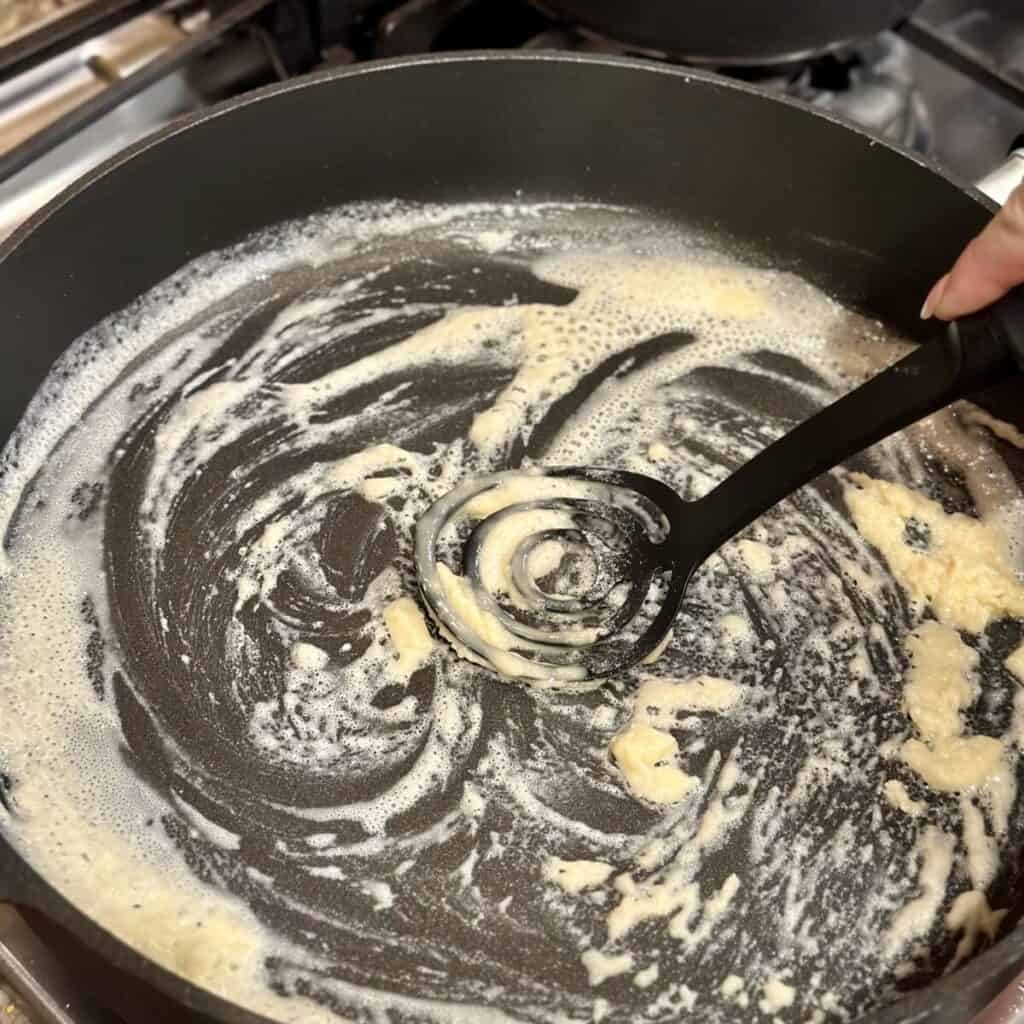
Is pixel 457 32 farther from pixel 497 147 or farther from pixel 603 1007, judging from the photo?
pixel 603 1007

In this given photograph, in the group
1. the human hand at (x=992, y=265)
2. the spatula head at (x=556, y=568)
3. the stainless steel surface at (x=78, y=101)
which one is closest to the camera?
the human hand at (x=992, y=265)

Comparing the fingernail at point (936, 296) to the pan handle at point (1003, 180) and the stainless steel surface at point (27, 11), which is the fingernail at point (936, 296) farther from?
the stainless steel surface at point (27, 11)

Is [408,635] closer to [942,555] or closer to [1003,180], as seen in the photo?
[942,555]

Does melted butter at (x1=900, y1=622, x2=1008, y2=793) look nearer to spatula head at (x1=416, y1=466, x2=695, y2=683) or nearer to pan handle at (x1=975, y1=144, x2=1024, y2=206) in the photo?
spatula head at (x1=416, y1=466, x2=695, y2=683)

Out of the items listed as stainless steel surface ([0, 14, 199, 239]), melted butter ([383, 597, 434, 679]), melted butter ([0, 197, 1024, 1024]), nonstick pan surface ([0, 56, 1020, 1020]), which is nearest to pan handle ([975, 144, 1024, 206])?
nonstick pan surface ([0, 56, 1020, 1020])

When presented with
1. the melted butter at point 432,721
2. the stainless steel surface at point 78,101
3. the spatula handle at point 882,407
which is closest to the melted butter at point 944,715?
the melted butter at point 432,721

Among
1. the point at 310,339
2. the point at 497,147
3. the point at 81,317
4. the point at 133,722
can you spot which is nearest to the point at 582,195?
the point at 497,147
